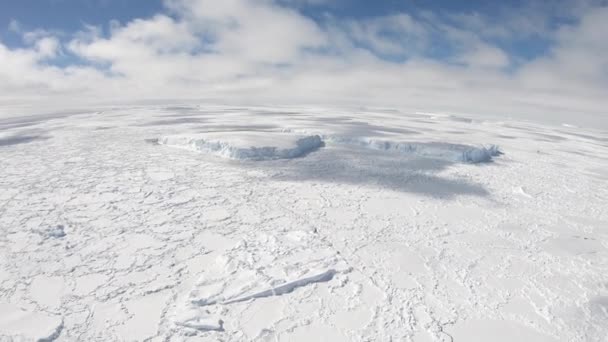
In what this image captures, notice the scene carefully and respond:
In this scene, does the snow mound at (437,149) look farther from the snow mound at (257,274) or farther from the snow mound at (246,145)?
the snow mound at (257,274)

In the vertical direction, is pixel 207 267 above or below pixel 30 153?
below

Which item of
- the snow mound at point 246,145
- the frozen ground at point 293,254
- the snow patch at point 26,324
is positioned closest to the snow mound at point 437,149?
the frozen ground at point 293,254

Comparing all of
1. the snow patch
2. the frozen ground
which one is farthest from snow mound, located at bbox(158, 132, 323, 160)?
the snow patch

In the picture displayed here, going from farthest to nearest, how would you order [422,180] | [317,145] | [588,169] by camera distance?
[317,145] < [588,169] < [422,180]

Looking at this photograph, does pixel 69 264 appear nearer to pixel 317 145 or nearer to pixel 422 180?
pixel 422 180

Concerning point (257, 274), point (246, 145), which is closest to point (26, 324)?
point (257, 274)

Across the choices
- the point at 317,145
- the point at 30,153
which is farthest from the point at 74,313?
the point at 317,145

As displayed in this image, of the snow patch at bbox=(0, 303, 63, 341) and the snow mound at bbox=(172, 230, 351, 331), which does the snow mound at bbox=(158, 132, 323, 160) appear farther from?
the snow patch at bbox=(0, 303, 63, 341)
